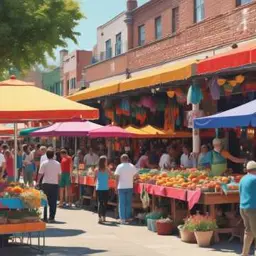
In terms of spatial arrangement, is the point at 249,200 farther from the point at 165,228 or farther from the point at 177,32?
the point at 177,32

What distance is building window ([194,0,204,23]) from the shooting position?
80.0ft

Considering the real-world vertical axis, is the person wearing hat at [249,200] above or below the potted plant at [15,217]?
above

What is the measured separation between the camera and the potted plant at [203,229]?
449 inches

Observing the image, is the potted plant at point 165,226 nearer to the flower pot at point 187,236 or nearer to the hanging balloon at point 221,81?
the flower pot at point 187,236

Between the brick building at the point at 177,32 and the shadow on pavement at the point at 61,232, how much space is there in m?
7.88

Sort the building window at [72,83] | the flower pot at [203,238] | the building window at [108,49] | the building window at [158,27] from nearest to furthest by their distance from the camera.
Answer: the flower pot at [203,238] → the building window at [158,27] → the building window at [108,49] → the building window at [72,83]

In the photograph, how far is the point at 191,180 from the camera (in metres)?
13.1

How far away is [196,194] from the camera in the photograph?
1191cm

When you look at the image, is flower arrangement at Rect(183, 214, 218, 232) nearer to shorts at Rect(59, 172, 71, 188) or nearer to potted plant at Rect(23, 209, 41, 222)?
potted plant at Rect(23, 209, 41, 222)

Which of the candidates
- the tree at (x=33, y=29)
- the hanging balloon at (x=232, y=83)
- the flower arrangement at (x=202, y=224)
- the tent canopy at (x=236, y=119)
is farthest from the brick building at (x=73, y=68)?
the flower arrangement at (x=202, y=224)

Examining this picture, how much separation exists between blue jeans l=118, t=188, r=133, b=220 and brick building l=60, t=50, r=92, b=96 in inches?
1281

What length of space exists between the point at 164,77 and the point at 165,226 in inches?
220

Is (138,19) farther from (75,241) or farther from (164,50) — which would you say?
(75,241)

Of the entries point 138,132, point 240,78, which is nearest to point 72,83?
point 138,132
